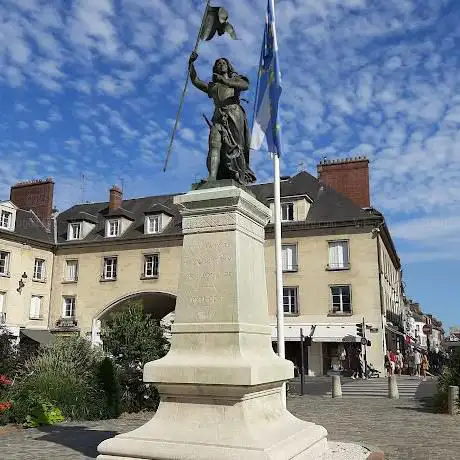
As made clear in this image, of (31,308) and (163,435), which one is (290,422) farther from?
(31,308)

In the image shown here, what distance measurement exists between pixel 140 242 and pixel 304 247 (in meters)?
10.0

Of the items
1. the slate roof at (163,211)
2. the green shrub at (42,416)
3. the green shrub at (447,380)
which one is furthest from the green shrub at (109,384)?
the slate roof at (163,211)

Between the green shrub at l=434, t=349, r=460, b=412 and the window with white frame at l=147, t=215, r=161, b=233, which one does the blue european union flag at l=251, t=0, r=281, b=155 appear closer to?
the green shrub at l=434, t=349, r=460, b=412

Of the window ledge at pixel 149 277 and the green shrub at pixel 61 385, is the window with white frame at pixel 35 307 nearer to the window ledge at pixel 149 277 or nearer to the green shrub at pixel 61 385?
the window ledge at pixel 149 277

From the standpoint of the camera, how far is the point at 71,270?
34.2 m

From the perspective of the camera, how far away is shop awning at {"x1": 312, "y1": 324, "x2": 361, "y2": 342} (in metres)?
27.4

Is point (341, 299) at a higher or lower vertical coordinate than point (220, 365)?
higher

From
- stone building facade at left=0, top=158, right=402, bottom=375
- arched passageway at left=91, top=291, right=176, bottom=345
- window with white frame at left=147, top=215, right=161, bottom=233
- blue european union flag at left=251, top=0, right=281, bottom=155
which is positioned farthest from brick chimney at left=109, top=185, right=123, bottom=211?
blue european union flag at left=251, top=0, right=281, bottom=155

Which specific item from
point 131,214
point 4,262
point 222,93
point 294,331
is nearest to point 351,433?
point 222,93

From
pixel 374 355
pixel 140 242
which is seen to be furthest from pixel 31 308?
pixel 374 355

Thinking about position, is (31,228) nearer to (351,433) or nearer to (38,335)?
(38,335)

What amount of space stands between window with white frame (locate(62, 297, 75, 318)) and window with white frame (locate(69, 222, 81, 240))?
156 inches

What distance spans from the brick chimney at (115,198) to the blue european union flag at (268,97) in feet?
82.8

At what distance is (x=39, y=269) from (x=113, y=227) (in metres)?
5.22
